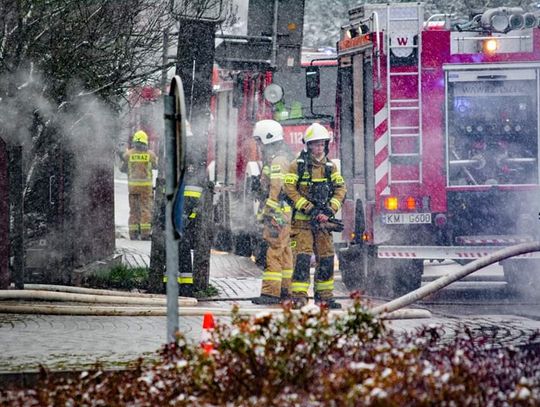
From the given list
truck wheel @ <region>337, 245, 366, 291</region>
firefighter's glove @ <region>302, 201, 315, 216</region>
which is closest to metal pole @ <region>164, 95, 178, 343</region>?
firefighter's glove @ <region>302, 201, 315, 216</region>

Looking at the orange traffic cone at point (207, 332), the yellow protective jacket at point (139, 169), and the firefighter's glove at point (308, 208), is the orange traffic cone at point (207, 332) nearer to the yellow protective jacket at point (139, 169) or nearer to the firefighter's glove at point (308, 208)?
the firefighter's glove at point (308, 208)

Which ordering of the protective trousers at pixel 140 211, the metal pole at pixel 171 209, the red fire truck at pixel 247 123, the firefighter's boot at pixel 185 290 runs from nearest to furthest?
the metal pole at pixel 171 209, the firefighter's boot at pixel 185 290, the red fire truck at pixel 247 123, the protective trousers at pixel 140 211

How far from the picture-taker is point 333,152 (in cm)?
1466

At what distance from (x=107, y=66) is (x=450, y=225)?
4.02m

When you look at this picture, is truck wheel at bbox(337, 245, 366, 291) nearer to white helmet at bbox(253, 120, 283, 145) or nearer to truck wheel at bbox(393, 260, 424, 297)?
truck wheel at bbox(393, 260, 424, 297)

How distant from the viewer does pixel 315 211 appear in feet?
36.2

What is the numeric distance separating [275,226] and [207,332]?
15.5 feet

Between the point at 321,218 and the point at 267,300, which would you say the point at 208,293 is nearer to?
the point at 267,300

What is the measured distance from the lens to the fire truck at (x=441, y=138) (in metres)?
11.7

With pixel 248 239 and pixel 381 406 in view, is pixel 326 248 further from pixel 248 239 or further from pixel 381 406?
pixel 381 406

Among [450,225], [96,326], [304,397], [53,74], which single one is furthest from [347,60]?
[304,397]

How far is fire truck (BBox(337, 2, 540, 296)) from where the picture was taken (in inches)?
460

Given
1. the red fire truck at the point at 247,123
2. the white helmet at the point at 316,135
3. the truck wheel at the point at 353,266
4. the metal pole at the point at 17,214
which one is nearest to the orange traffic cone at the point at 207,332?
the metal pole at the point at 17,214

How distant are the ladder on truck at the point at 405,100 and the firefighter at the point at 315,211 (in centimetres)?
79
